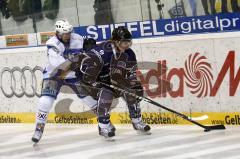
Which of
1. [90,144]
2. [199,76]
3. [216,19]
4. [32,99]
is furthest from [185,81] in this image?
[32,99]

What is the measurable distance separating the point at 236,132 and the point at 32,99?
3.78 m

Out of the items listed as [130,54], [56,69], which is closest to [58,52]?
[56,69]

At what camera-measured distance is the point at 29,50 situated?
10734mm

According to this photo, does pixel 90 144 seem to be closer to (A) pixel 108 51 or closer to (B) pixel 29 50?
(A) pixel 108 51

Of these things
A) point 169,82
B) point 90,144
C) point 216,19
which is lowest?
point 90,144

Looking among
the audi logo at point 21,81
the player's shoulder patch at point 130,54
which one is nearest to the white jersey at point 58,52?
the player's shoulder patch at point 130,54

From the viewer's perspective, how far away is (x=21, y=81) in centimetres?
1082

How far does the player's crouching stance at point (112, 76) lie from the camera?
830 cm

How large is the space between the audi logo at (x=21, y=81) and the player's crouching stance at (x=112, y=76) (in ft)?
7.49

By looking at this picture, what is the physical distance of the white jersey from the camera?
8.27 meters

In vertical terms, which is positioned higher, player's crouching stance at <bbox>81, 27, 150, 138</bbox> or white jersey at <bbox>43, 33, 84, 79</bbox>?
white jersey at <bbox>43, 33, 84, 79</bbox>

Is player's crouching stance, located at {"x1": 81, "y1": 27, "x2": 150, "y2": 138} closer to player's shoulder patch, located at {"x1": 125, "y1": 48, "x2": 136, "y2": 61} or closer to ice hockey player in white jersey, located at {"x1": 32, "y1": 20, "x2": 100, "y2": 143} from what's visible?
player's shoulder patch, located at {"x1": 125, "y1": 48, "x2": 136, "y2": 61}

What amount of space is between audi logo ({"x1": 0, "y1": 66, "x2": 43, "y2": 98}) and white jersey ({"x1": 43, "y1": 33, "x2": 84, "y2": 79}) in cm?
212

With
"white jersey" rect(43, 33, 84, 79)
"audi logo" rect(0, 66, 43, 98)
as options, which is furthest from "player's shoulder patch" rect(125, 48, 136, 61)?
"audi logo" rect(0, 66, 43, 98)
